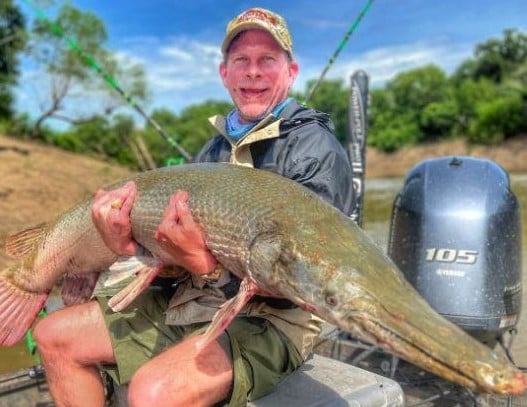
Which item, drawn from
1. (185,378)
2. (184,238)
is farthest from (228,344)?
(184,238)

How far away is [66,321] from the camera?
2695 mm

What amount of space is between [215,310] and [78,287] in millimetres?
913

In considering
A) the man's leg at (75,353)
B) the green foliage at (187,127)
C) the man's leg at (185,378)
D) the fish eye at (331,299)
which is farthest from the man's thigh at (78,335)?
the green foliage at (187,127)

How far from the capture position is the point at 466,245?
3.46 meters

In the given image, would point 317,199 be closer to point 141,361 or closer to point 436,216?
point 141,361

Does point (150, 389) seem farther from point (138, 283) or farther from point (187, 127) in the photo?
point (187, 127)

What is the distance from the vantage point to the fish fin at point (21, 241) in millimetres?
3088

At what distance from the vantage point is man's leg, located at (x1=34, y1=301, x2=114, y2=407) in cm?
262

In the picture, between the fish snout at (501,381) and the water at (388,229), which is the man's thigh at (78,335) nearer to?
the water at (388,229)

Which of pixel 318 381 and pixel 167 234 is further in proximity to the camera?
pixel 318 381

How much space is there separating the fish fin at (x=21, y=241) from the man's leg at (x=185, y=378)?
3.96ft

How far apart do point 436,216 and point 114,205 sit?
1973 millimetres

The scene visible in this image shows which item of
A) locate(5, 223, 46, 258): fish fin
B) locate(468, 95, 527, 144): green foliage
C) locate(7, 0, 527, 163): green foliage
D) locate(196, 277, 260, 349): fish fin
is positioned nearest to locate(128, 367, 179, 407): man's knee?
locate(196, 277, 260, 349): fish fin

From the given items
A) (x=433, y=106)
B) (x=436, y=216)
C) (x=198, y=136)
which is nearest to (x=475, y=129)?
(x=433, y=106)
